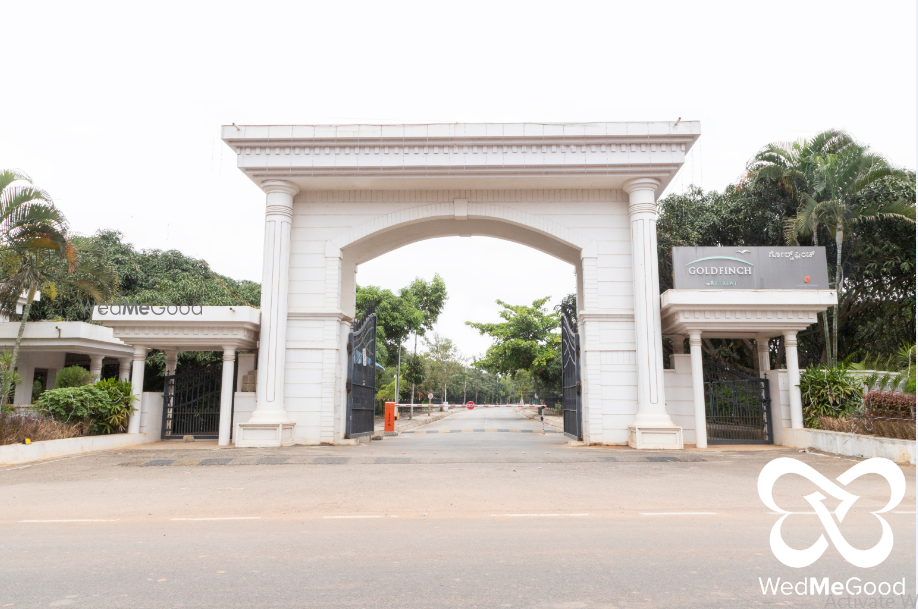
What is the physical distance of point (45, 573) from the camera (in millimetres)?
4309

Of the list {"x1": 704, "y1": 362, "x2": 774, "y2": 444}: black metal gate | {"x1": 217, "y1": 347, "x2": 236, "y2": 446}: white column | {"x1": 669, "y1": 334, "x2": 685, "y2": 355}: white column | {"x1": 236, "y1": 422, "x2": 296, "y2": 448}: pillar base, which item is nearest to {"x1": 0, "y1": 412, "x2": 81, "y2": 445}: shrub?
{"x1": 217, "y1": 347, "x2": 236, "y2": 446}: white column

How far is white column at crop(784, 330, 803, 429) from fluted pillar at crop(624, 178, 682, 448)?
107 inches

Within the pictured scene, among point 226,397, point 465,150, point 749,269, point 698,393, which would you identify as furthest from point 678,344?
point 226,397

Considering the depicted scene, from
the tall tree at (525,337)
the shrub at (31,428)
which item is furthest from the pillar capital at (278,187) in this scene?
the tall tree at (525,337)

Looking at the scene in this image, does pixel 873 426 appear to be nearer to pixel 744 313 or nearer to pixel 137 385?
pixel 744 313

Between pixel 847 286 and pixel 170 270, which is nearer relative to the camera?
pixel 847 286

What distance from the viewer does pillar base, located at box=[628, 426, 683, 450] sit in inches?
535

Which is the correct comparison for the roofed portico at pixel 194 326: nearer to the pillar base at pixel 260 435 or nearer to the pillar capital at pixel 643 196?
the pillar base at pixel 260 435

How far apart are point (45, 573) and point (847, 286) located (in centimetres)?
2293

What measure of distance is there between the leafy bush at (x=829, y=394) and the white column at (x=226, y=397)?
13253mm

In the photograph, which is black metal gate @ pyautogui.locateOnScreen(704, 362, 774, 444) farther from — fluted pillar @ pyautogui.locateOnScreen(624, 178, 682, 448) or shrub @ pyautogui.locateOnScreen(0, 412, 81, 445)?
shrub @ pyautogui.locateOnScreen(0, 412, 81, 445)

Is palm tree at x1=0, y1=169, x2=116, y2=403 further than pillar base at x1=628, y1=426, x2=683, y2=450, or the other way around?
palm tree at x1=0, y1=169, x2=116, y2=403

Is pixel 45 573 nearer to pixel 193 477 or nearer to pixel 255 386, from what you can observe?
pixel 193 477

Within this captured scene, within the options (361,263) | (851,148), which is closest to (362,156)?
(361,263)
